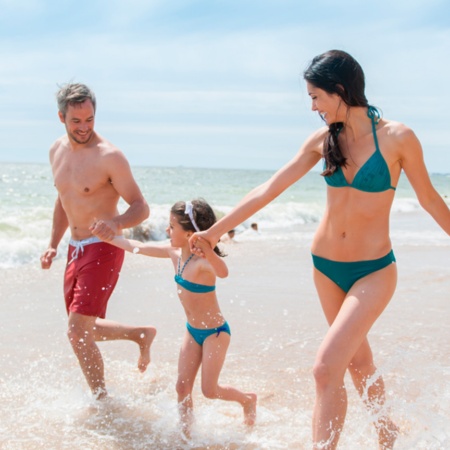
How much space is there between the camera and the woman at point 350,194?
358 cm

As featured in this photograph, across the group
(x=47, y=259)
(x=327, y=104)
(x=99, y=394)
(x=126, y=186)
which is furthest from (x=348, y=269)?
(x=47, y=259)

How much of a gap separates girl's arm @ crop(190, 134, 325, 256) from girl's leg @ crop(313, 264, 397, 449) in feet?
2.15

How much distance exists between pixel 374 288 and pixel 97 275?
89.8 inches

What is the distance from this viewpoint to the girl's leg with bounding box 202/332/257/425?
4.56m

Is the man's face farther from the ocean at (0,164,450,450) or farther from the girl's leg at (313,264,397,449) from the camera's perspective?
the girl's leg at (313,264,397,449)

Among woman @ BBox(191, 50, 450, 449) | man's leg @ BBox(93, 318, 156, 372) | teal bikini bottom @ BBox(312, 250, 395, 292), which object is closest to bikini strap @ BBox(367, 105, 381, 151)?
woman @ BBox(191, 50, 450, 449)

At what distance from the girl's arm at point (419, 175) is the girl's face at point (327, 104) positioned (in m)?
0.33

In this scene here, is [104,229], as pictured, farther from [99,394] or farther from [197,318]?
[99,394]

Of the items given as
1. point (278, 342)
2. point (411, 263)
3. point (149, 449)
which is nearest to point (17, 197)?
point (411, 263)

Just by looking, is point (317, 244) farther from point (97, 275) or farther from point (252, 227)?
point (252, 227)

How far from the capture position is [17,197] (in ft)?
108

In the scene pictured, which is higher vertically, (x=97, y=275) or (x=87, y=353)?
(x=97, y=275)

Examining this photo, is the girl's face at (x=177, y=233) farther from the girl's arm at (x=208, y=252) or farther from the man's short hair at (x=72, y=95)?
the man's short hair at (x=72, y=95)

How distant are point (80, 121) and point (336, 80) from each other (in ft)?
7.43
